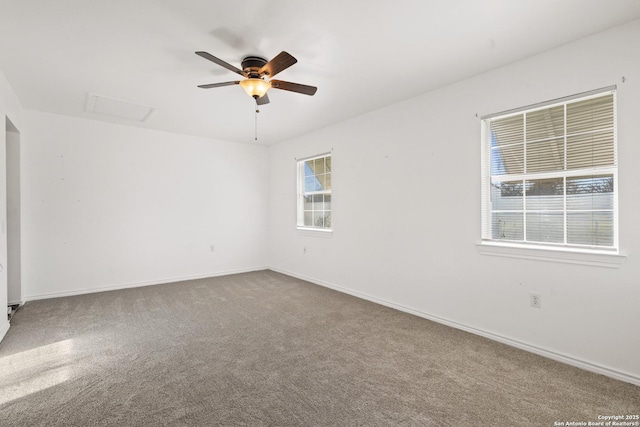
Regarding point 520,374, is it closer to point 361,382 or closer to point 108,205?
point 361,382

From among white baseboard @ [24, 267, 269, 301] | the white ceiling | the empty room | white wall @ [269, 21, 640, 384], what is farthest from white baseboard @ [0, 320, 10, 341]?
white wall @ [269, 21, 640, 384]

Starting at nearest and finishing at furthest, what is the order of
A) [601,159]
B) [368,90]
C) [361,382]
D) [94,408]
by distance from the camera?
1. [94,408]
2. [361,382]
3. [601,159]
4. [368,90]

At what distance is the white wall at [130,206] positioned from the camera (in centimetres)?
432

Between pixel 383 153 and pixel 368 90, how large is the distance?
88 cm

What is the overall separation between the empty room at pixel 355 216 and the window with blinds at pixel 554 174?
2 cm

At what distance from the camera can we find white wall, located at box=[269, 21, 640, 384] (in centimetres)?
228

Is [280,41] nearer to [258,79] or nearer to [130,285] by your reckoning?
[258,79]

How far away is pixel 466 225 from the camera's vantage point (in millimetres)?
3205

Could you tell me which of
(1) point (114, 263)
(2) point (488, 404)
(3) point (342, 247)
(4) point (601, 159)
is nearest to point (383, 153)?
(3) point (342, 247)

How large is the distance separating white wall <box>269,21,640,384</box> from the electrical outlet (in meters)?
0.04

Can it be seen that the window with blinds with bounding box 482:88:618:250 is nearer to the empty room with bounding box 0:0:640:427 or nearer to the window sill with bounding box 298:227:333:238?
the empty room with bounding box 0:0:640:427

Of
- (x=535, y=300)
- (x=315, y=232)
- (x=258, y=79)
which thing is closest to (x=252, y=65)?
(x=258, y=79)

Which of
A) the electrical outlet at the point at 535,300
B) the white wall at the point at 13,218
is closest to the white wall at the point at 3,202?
the white wall at the point at 13,218

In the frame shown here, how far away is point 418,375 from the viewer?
2.31m
